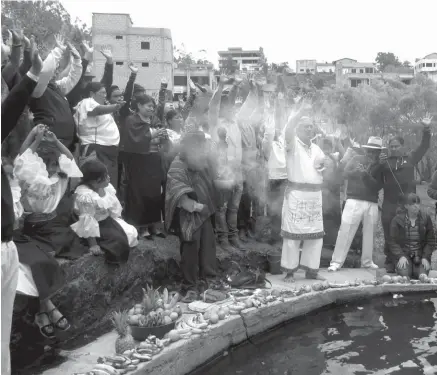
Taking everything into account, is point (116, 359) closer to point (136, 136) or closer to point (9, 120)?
point (9, 120)

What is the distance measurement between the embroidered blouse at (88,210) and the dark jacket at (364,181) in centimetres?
409

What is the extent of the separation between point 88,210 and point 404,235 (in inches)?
184

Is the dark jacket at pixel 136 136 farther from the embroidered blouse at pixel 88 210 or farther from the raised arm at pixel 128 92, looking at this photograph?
the embroidered blouse at pixel 88 210

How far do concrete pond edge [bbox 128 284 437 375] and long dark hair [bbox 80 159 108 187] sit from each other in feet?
6.31

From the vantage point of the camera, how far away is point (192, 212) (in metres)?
6.40

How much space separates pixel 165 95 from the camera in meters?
8.24

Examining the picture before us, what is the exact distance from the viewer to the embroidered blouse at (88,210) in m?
5.48

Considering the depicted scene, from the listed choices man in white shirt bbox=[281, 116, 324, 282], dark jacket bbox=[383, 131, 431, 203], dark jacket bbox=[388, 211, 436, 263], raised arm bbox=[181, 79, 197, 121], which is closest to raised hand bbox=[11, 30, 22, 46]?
raised arm bbox=[181, 79, 197, 121]

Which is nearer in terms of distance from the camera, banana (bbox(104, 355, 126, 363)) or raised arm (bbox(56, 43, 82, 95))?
banana (bbox(104, 355, 126, 363))

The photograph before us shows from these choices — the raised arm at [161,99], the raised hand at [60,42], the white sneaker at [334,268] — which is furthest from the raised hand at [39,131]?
the white sneaker at [334,268]

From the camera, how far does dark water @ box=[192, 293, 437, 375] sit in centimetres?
517

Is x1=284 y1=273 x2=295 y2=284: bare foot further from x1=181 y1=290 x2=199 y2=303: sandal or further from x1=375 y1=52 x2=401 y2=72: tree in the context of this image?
x1=375 y1=52 x2=401 y2=72: tree

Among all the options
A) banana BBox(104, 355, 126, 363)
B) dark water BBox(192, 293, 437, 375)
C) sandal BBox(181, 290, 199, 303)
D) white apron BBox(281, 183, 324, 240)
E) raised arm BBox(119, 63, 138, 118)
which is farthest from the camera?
white apron BBox(281, 183, 324, 240)

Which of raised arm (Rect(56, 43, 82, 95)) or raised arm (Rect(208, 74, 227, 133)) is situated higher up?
raised arm (Rect(56, 43, 82, 95))
